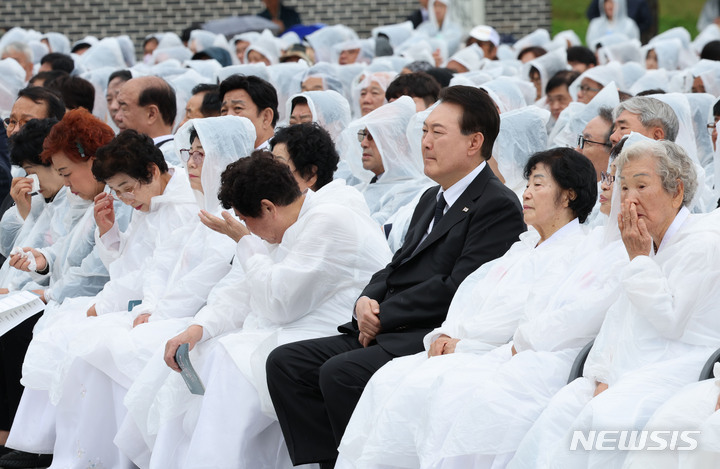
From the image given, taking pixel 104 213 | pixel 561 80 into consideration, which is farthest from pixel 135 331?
pixel 561 80

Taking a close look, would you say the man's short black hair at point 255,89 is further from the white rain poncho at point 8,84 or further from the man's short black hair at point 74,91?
the white rain poncho at point 8,84

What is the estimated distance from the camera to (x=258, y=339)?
4875mm

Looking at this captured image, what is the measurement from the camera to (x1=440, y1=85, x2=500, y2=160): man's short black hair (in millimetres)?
4805

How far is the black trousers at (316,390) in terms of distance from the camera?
4.45 meters

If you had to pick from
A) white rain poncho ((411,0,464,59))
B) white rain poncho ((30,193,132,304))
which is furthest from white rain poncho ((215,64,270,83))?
white rain poncho ((411,0,464,59))

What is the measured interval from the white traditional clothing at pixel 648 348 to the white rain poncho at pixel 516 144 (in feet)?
7.03

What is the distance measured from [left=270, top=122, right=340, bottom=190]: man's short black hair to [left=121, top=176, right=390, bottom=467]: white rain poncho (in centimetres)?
30

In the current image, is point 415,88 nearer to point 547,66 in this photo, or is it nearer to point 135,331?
point 135,331

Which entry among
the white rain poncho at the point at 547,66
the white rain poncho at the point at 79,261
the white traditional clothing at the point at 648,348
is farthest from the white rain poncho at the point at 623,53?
the white traditional clothing at the point at 648,348

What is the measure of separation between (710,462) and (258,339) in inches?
84.7

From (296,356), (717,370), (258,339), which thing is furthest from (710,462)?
(258,339)

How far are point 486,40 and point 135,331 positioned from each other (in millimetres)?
8649

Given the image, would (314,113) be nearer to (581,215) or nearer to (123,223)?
(123,223)

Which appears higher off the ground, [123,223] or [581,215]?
[581,215]
